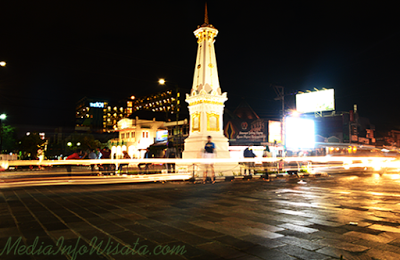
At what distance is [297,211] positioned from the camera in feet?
19.7

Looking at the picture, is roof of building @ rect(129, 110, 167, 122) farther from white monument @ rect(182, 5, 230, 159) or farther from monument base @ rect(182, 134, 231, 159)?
monument base @ rect(182, 134, 231, 159)

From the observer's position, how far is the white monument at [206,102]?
20.2 meters

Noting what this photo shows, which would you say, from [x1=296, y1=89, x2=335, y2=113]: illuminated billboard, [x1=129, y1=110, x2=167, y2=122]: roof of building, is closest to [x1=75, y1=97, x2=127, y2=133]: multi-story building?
[x1=129, y1=110, x2=167, y2=122]: roof of building

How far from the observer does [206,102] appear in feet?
66.9

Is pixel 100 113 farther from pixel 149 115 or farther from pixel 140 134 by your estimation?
pixel 140 134

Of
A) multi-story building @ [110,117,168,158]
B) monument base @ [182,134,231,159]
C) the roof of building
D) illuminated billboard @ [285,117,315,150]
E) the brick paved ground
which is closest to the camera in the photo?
the brick paved ground

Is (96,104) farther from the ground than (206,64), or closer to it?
farther from the ground

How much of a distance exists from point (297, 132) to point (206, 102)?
2181 cm

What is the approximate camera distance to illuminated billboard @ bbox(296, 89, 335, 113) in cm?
4206

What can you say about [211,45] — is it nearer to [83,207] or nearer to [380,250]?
[83,207]

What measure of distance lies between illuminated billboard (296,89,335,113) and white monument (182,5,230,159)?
2832 cm

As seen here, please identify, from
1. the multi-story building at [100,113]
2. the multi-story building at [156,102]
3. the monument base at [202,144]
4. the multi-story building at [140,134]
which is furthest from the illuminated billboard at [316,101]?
the multi-story building at [100,113]

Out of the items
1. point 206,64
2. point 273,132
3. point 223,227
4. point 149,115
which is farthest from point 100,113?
point 223,227

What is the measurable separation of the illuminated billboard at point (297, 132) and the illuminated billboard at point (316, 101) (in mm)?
6264
